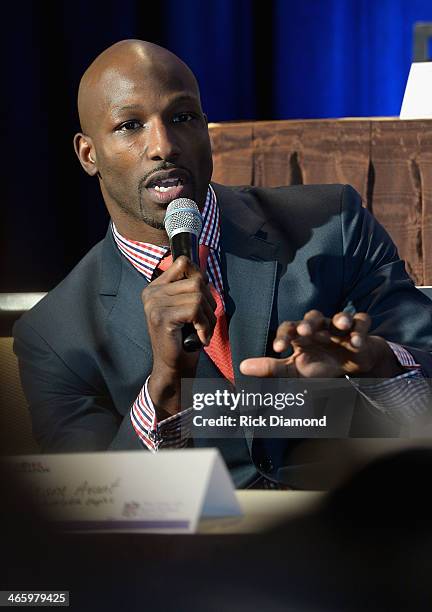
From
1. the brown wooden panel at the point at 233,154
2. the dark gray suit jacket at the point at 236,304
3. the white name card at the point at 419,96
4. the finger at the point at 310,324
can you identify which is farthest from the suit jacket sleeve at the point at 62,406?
the white name card at the point at 419,96

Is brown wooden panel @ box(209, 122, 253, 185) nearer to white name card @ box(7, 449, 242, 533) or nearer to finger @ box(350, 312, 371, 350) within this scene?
finger @ box(350, 312, 371, 350)

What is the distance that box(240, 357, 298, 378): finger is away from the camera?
0.76m

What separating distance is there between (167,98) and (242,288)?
23 centimetres

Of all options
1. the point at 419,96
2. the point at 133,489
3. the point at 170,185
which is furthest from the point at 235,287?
the point at 419,96

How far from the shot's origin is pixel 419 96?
5.51ft

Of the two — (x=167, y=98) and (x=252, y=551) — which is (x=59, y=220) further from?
(x=252, y=551)

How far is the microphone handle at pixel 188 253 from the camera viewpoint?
2.67ft

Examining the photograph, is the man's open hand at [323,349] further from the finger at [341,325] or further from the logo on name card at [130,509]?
the logo on name card at [130,509]

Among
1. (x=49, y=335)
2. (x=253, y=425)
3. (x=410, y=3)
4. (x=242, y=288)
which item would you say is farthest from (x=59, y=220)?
(x=410, y=3)

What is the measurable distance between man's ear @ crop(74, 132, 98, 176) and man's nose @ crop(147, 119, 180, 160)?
0.13 meters

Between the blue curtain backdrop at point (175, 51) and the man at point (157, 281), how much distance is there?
6.2 inches

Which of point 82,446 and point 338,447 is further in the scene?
point 82,446

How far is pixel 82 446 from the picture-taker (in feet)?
2.98

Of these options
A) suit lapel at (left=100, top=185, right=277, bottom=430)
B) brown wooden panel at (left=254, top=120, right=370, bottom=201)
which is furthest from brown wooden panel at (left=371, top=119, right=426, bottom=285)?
suit lapel at (left=100, top=185, right=277, bottom=430)
